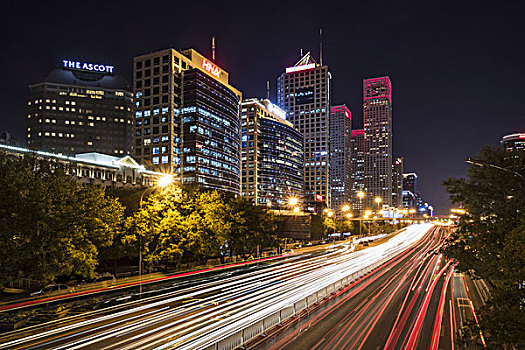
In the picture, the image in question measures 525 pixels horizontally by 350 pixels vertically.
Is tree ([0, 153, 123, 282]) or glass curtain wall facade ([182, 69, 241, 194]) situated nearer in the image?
tree ([0, 153, 123, 282])

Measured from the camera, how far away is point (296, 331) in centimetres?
2412

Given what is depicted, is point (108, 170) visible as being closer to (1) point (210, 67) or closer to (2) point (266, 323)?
(1) point (210, 67)

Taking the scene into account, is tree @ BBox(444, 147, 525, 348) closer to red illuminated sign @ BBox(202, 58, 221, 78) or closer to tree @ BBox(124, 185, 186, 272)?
tree @ BBox(124, 185, 186, 272)

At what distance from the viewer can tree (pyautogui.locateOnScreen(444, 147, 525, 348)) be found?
519 inches

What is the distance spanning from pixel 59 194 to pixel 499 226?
33820 millimetres

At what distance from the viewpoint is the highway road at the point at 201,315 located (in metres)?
20.8

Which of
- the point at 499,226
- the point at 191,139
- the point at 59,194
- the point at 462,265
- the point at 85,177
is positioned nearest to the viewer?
the point at 499,226

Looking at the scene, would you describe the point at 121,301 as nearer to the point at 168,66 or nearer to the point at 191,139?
the point at 191,139

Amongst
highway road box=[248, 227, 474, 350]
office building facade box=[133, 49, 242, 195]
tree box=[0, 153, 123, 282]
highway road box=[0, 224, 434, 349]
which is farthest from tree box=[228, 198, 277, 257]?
office building facade box=[133, 49, 242, 195]

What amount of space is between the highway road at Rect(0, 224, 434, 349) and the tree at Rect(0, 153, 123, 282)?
6.34 m

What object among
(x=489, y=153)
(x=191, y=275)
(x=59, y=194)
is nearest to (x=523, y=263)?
(x=489, y=153)

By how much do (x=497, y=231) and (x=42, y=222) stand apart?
31849 mm

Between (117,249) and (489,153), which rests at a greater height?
(489,153)

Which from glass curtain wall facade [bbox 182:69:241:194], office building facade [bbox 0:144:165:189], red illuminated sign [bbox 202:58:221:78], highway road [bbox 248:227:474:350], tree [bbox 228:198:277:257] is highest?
red illuminated sign [bbox 202:58:221:78]
